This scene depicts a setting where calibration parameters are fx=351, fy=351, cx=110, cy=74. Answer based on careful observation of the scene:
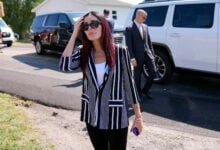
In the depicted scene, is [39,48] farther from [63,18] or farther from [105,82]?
[105,82]

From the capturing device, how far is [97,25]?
2736mm

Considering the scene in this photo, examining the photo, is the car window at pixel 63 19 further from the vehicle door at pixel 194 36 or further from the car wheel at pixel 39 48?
the vehicle door at pixel 194 36

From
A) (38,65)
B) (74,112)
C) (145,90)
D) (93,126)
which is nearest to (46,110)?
(74,112)

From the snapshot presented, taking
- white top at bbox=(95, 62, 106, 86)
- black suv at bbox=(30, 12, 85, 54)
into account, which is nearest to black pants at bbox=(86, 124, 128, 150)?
white top at bbox=(95, 62, 106, 86)

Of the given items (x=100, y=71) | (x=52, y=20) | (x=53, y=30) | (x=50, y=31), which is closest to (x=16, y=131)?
(x=100, y=71)

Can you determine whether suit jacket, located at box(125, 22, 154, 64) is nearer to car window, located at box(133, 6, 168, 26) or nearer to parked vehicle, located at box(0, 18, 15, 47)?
car window, located at box(133, 6, 168, 26)

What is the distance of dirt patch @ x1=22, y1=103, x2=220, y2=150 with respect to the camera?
182 inches

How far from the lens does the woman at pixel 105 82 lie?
2742mm

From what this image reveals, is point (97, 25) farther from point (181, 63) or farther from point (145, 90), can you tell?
point (181, 63)

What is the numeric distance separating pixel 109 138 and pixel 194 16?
5.48 m

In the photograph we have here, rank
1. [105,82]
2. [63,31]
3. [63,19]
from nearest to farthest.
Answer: [105,82] → [63,31] → [63,19]

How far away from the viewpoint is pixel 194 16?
7715mm

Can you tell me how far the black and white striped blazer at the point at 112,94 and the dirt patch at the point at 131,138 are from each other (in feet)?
6.17

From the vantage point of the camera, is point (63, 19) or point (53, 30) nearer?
point (63, 19)
